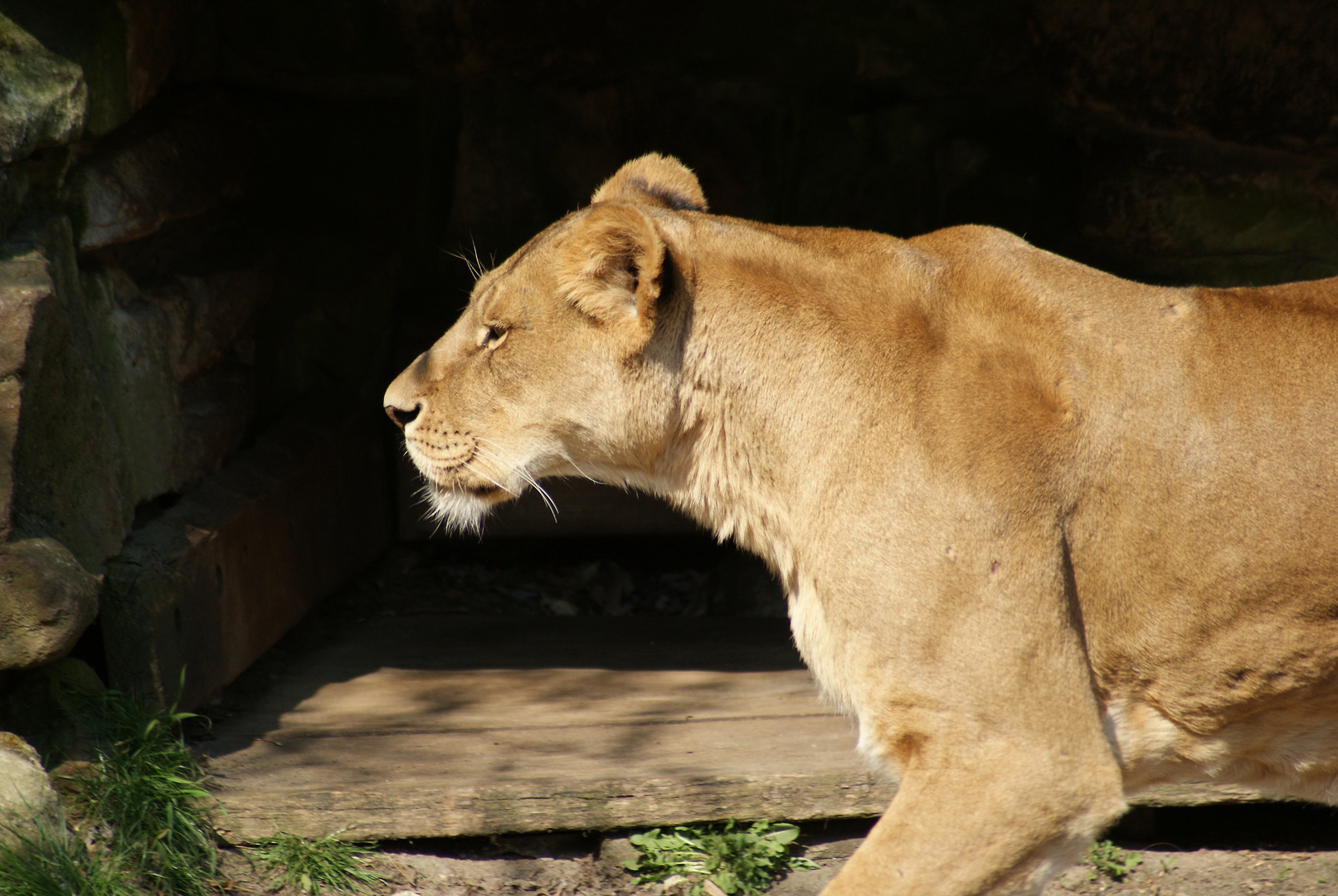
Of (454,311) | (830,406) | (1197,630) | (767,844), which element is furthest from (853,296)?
(454,311)

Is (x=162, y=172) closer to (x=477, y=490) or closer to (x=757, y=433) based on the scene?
(x=477, y=490)

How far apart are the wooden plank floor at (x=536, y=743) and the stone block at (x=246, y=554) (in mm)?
280

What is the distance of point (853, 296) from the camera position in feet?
9.85

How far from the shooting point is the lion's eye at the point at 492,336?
321cm

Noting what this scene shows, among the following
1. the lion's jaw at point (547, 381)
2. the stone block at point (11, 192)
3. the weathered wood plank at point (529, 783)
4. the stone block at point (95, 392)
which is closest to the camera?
the lion's jaw at point (547, 381)

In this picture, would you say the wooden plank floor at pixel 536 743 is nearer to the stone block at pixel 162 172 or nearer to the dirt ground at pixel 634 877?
the dirt ground at pixel 634 877

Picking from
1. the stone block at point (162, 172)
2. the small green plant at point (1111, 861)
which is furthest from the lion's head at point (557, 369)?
the small green plant at point (1111, 861)

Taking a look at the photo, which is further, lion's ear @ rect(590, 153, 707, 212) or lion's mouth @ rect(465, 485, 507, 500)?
lion's ear @ rect(590, 153, 707, 212)

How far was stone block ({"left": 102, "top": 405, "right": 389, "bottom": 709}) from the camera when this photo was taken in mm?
3738

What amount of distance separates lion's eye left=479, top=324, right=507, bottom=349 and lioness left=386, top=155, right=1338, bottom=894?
22 mm

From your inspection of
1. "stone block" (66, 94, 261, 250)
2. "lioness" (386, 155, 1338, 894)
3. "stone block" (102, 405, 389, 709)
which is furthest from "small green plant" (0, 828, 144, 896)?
"stone block" (66, 94, 261, 250)

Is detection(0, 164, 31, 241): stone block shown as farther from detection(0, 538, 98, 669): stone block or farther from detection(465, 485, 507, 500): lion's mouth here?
detection(465, 485, 507, 500): lion's mouth

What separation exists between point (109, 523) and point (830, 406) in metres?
2.15

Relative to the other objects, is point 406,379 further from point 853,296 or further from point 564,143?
point 564,143
